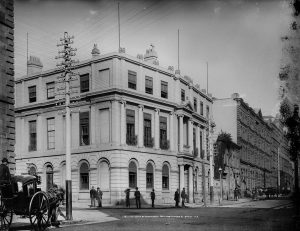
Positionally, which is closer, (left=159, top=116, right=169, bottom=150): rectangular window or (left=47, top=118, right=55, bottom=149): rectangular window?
(left=47, top=118, right=55, bottom=149): rectangular window

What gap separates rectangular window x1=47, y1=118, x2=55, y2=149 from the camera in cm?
4253

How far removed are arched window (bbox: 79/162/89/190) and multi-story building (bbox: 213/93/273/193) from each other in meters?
28.8

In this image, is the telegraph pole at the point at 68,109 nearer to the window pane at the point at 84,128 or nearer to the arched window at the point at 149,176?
the window pane at the point at 84,128

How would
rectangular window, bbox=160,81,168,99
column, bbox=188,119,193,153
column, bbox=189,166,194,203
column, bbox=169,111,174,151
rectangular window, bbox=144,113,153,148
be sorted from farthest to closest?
column, bbox=188,119,193,153 < column, bbox=189,166,194,203 < column, bbox=169,111,174,151 < rectangular window, bbox=160,81,168,99 < rectangular window, bbox=144,113,153,148

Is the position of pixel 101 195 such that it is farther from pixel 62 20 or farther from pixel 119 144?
pixel 62 20

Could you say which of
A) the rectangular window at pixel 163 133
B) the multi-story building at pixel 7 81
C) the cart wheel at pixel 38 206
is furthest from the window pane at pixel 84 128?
the cart wheel at pixel 38 206

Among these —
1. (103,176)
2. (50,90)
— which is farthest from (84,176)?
(50,90)

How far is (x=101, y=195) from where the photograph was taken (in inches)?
1394

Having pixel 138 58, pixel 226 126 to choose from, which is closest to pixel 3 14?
pixel 138 58

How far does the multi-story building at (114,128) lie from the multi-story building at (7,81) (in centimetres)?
1701

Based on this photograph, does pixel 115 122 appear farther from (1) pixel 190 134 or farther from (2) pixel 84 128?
(1) pixel 190 134

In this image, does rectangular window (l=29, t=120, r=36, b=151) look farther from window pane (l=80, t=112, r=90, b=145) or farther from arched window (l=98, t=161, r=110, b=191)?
Answer: arched window (l=98, t=161, r=110, b=191)

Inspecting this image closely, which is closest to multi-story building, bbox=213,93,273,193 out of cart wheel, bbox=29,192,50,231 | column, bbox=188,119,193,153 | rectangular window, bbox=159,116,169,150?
column, bbox=188,119,193,153

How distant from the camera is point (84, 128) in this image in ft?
132
